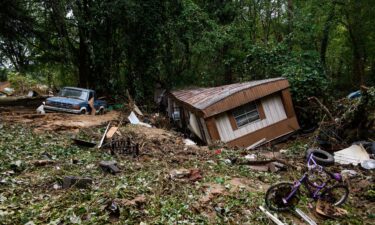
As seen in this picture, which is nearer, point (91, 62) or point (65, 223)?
point (65, 223)

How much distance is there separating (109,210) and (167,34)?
18576 millimetres

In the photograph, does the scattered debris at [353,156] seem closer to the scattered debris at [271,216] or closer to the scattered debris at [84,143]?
the scattered debris at [271,216]

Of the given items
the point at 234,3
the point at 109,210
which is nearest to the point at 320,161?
the point at 109,210

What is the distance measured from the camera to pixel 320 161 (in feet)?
33.3

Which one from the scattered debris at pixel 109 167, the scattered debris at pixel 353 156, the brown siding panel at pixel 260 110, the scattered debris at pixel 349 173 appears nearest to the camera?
the scattered debris at pixel 109 167

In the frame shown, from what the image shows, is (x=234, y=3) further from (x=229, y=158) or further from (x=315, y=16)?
(x=229, y=158)

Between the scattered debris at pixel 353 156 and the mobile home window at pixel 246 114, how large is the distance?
159 inches

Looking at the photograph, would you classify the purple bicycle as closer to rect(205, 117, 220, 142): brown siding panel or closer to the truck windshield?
rect(205, 117, 220, 142): brown siding panel

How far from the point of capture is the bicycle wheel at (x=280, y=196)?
6.46 m

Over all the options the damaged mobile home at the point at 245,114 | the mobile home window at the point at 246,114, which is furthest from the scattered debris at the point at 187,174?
the mobile home window at the point at 246,114

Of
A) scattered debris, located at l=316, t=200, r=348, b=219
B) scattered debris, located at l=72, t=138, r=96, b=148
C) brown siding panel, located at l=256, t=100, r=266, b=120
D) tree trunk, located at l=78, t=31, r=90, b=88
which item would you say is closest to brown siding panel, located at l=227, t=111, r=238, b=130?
brown siding panel, located at l=256, t=100, r=266, b=120

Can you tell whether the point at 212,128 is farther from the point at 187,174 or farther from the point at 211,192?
the point at 211,192

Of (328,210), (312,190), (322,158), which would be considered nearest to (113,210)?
(312,190)

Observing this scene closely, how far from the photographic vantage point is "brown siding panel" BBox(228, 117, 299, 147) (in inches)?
554
